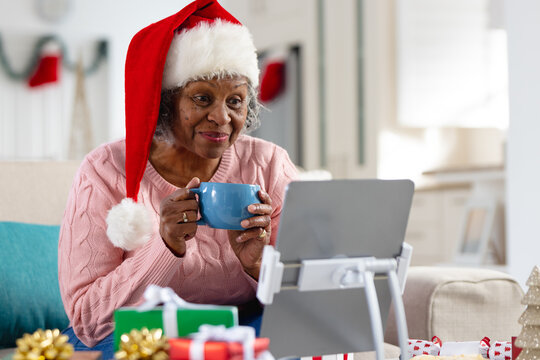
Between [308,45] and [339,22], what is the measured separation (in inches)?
12.8

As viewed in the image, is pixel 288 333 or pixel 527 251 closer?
pixel 288 333

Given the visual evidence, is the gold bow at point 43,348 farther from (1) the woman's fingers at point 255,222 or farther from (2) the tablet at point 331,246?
(1) the woman's fingers at point 255,222

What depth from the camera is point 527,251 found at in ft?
6.04

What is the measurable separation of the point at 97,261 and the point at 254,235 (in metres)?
0.34

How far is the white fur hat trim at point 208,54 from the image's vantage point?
118 cm

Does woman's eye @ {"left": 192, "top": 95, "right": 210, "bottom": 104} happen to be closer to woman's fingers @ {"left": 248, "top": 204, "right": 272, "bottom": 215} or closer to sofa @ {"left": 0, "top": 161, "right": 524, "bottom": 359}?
woman's fingers @ {"left": 248, "top": 204, "right": 272, "bottom": 215}

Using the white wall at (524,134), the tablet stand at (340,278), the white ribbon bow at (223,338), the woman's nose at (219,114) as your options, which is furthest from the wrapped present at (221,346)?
the white wall at (524,134)

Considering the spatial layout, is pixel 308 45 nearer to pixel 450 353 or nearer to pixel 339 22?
pixel 339 22

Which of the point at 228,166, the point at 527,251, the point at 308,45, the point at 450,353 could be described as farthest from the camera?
the point at 308,45

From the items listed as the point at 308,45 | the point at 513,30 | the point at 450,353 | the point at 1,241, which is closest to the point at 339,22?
the point at 308,45

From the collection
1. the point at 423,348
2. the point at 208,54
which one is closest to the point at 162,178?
the point at 208,54

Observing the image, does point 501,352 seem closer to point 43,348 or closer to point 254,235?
point 254,235

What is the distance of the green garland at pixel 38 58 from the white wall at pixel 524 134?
3994 mm

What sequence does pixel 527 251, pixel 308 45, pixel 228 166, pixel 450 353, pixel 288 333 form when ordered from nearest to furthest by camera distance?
pixel 288 333 → pixel 450 353 → pixel 228 166 → pixel 527 251 → pixel 308 45
